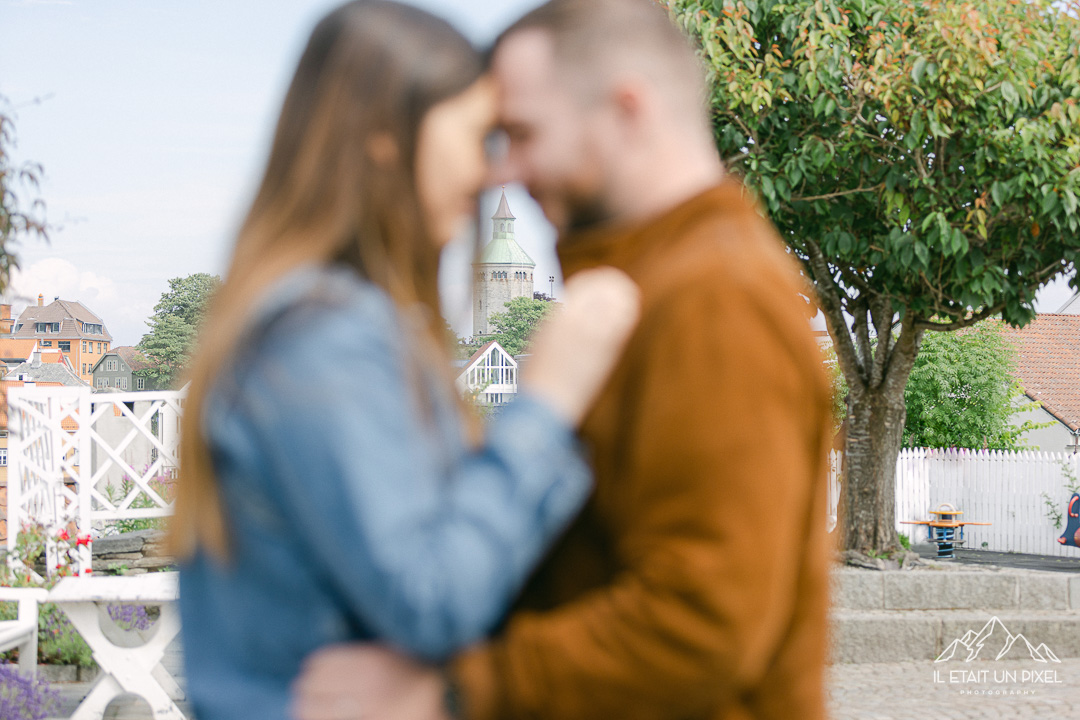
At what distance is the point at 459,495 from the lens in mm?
1002

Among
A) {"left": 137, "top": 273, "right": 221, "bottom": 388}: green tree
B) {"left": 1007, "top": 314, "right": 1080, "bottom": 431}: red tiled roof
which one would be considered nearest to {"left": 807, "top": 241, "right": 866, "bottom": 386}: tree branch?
{"left": 1007, "top": 314, "right": 1080, "bottom": 431}: red tiled roof

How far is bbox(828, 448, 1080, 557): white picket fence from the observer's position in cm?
1866

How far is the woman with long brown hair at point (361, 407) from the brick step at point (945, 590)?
27.2ft

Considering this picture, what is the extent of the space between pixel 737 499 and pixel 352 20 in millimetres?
671

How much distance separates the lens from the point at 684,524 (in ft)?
3.22

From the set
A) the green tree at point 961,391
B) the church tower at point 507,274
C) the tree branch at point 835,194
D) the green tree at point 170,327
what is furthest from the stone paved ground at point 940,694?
the church tower at point 507,274

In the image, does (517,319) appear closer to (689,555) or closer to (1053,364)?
(1053,364)

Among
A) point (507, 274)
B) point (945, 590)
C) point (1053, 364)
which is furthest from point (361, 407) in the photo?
point (507, 274)

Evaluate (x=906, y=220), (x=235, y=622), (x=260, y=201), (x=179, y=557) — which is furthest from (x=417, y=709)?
(x=906, y=220)

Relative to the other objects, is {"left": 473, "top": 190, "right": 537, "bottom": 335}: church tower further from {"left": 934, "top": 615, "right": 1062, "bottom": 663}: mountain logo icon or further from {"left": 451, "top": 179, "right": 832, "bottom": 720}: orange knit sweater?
{"left": 451, "top": 179, "right": 832, "bottom": 720}: orange knit sweater

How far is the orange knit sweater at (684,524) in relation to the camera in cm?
97

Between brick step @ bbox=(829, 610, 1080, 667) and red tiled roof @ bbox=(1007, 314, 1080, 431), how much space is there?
80.0ft

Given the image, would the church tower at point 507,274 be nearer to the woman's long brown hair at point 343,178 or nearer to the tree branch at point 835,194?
the tree branch at point 835,194

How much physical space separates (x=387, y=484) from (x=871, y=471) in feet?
32.3
